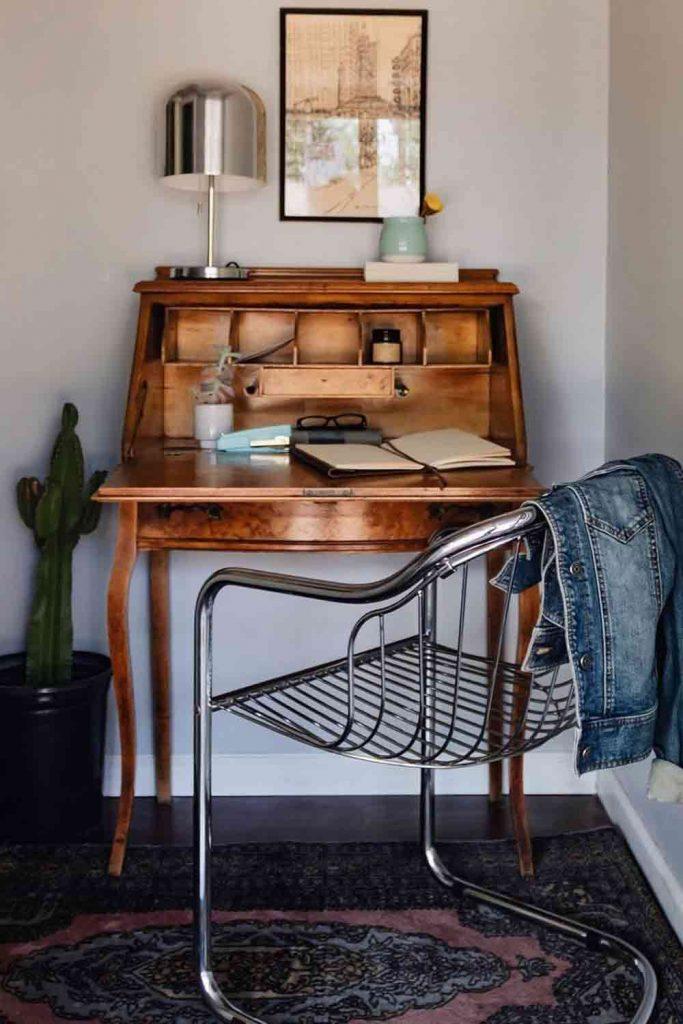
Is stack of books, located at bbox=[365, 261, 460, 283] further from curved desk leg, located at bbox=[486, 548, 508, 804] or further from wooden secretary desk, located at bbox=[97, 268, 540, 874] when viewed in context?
curved desk leg, located at bbox=[486, 548, 508, 804]

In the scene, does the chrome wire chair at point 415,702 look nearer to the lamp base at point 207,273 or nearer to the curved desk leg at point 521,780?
the curved desk leg at point 521,780

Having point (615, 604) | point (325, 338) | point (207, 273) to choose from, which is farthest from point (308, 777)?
point (615, 604)

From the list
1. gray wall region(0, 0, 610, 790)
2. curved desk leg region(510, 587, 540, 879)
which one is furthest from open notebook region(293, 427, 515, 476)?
gray wall region(0, 0, 610, 790)

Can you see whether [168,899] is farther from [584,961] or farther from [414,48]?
[414,48]

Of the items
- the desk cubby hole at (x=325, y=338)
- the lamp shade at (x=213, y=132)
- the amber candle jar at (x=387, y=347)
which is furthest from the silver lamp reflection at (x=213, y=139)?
the amber candle jar at (x=387, y=347)

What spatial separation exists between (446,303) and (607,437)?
542 millimetres

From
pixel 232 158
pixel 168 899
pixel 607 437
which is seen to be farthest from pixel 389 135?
pixel 168 899

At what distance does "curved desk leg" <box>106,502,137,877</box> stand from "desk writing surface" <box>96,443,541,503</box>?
0.11m

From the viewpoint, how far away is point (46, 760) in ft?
9.02

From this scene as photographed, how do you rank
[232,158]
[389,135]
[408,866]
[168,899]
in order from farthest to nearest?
[389,135]
[232,158]
[408,866]
[168,899]

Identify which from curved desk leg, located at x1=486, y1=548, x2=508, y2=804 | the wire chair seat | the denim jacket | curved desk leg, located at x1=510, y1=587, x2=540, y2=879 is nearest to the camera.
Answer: the denim jacket

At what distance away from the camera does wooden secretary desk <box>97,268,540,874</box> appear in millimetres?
2375

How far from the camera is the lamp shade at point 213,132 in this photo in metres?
2.74

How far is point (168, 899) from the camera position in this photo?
7.95ft
